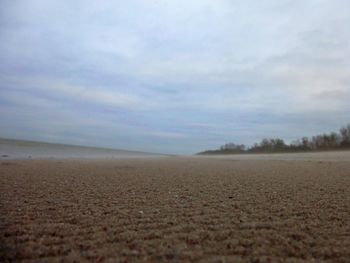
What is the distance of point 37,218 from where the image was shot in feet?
15.2

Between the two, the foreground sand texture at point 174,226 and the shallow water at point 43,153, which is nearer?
the foreground sand texture at point 174,226

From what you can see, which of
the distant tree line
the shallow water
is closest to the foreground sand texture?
the shallow water

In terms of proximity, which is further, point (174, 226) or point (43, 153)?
point (43, 153)

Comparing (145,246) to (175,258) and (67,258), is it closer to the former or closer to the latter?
(175,258)

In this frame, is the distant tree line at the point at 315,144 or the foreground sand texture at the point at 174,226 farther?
the distant tree line at the point at 315,144

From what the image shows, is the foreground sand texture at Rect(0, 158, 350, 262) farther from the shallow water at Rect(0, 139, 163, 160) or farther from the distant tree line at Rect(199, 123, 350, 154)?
the distant tree line at Rect(199, 123, 350, 154)

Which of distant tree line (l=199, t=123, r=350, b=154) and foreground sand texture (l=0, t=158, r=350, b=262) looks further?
distant tree line (l=199, t=123, r=350, b=154)

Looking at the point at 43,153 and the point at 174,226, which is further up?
the point at 43,153

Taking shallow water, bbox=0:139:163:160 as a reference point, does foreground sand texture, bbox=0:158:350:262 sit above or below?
below

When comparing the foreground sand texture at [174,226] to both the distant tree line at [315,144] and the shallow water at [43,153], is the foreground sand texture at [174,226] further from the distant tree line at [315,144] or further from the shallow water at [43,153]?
the distant tree line at [315,144]

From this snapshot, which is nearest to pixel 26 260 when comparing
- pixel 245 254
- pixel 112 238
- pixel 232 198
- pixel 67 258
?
pixel 67 258

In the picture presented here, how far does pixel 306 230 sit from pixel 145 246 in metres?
2.02

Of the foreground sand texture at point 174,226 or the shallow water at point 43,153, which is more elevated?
the shallow water at point 43,153

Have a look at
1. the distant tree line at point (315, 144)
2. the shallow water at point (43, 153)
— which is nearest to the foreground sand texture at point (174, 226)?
the shallow water at point (43, 153)
